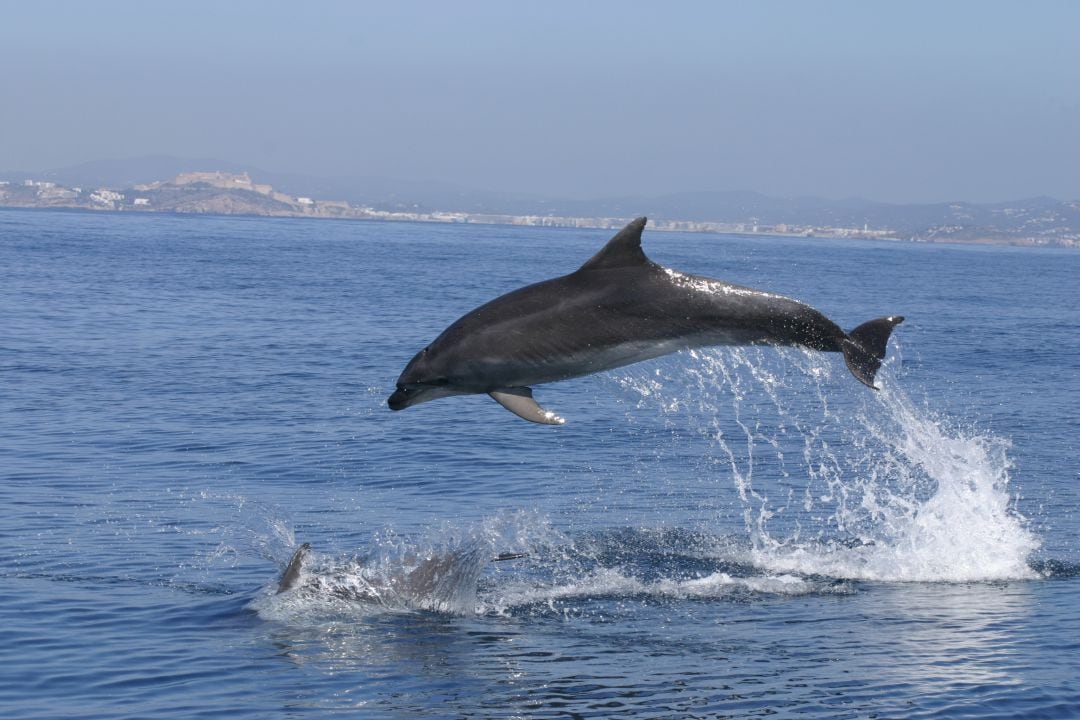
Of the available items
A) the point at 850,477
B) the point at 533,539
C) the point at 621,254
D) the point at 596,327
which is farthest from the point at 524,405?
the point at 850,477

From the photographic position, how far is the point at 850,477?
86.1ft

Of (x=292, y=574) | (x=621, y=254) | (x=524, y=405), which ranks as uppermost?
(x=621, y=254)

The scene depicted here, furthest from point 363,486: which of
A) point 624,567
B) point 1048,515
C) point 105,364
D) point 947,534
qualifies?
point 105,364

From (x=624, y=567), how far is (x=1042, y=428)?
16211 millimetres

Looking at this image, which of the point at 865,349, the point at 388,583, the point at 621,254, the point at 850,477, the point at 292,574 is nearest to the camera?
the point at 621,254

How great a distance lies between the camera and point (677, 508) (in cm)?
2312

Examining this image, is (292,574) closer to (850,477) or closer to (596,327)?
(596,327)

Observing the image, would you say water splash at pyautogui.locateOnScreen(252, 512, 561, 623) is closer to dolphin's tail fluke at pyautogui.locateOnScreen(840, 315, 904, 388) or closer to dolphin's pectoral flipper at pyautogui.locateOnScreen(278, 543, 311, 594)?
dolphin's pectoral flipper at pyautogui.locateOnScreen(278, 543, 311, 594)

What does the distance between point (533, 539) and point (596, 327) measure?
8384 mm

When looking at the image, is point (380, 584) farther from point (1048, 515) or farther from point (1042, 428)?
point (1042, 428)

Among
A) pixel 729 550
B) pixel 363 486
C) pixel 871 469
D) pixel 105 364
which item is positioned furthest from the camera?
pixel 105 364

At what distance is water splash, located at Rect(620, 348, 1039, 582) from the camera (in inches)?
754

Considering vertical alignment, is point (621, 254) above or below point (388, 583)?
above

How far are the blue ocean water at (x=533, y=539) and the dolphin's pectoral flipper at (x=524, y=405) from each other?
8.96ft
